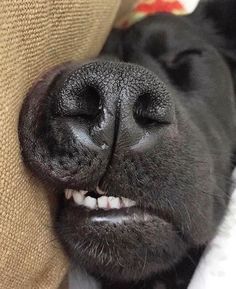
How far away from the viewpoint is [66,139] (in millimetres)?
715

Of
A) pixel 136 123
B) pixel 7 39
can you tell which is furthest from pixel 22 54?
pixel 136 123

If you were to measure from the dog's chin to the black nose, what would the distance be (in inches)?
3.4

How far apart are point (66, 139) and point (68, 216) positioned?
17 centimetres

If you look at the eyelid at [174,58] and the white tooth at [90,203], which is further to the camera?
the eyelid at [174,58]

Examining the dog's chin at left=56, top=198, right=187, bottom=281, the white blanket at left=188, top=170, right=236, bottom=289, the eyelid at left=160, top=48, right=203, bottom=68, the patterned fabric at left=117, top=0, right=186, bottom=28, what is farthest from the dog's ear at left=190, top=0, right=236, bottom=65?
the dog's chin at left=56, top=198, right=187, bottom=281

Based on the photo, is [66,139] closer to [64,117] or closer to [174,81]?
[64,117]

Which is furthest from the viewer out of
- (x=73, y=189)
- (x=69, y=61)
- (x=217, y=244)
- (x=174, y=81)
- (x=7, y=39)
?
(x=174, y=81)

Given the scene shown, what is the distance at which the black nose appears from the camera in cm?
70

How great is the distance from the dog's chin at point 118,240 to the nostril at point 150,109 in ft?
0.42

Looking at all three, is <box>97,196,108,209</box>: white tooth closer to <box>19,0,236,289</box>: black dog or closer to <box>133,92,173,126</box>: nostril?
<box>19,0,236,289</box>: black dog

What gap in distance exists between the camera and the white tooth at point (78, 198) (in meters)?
0.81

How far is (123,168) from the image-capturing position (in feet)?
2.39

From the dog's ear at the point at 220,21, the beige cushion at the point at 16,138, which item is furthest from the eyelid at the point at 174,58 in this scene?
the beige cushion at the point at 16,138

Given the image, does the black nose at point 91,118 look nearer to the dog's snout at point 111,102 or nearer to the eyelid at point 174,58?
the dog's snout at point 111,102
